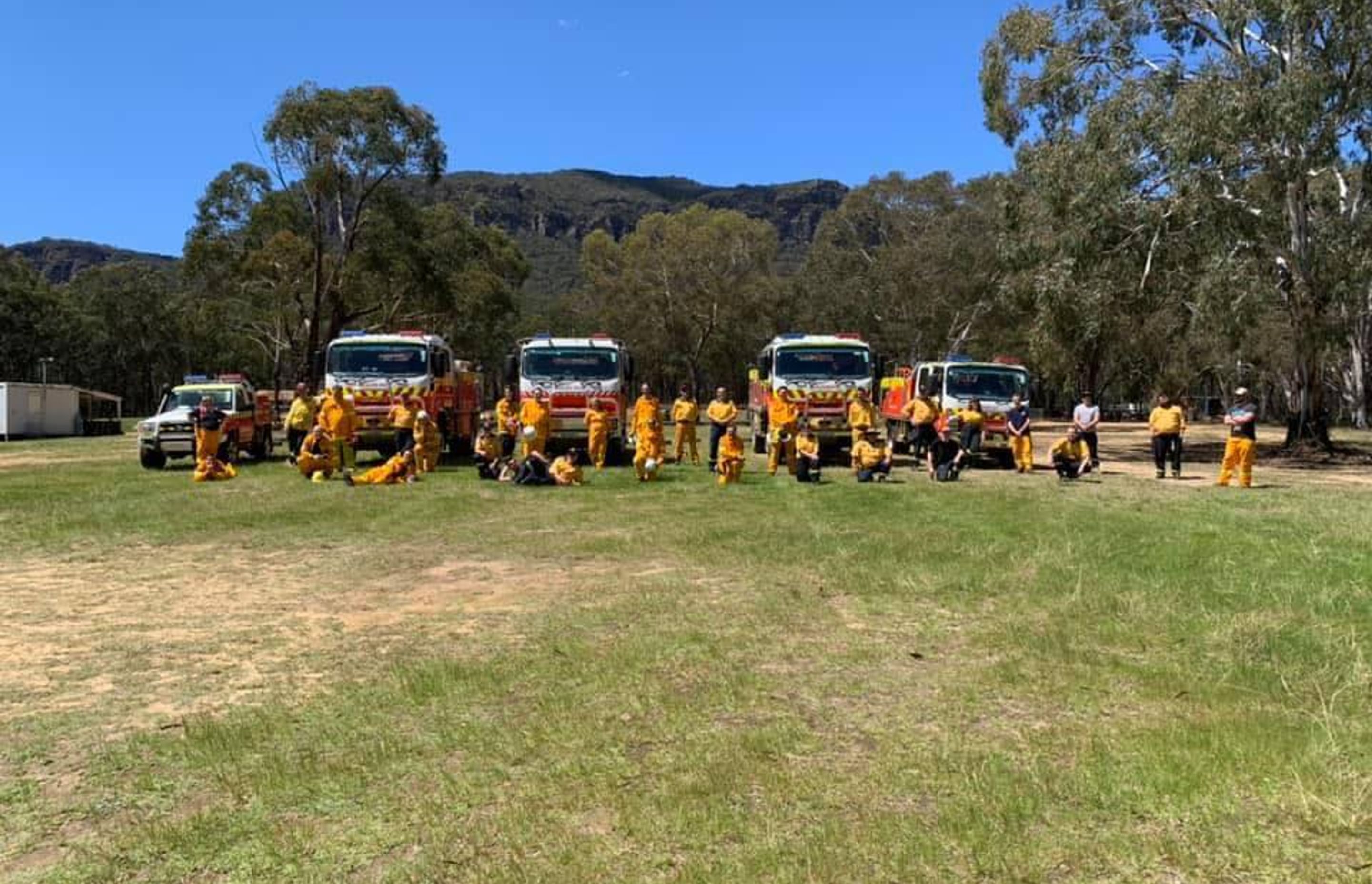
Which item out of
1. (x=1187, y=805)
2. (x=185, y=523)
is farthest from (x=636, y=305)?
(x=1187, y=805)

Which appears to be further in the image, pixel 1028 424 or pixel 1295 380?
pixel 1295 380

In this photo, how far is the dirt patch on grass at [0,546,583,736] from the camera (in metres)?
6.06

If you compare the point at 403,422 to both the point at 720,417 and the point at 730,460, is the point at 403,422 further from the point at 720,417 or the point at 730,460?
the point at 730,460

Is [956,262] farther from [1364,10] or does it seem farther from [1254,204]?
[1364,10]

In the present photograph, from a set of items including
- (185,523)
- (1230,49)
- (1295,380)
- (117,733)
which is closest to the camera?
(117,733)

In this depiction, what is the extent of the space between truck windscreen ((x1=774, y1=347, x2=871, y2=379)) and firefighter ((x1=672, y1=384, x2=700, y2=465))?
1.98 m

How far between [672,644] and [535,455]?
38.0 ft

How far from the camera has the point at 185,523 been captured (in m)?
13.4

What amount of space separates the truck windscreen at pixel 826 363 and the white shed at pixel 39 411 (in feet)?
118

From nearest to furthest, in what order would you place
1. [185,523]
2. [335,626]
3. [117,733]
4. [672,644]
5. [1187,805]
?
[1187,805] < [117,733] < [672,644] < [335,626] < [185,523]

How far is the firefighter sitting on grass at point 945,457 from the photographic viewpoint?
19.2 metres

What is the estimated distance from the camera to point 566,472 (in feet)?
59.0

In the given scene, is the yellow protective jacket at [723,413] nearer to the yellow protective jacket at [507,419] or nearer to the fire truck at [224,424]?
the yellow protective jacket at [507,419]

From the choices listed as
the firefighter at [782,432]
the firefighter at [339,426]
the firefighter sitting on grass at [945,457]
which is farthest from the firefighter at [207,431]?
the firefighter sitting on grass at [945,457]
